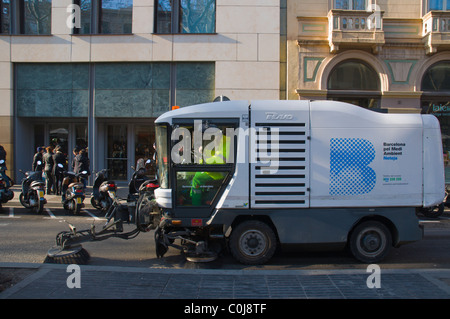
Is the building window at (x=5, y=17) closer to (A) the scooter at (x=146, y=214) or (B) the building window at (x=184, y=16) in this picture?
(B) the building window at (x=184, y=16)

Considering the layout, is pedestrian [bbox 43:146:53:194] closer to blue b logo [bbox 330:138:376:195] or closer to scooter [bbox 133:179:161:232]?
scooter [bbox 133:179:161:232]

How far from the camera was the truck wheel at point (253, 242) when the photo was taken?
551 centimetres

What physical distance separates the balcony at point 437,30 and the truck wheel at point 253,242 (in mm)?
12587

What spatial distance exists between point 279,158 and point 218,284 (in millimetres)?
2019

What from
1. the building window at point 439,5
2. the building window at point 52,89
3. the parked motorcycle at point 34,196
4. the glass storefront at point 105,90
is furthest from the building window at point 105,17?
the building window at point 439,5

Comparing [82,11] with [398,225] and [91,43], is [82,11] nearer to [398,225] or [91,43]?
[91,43]

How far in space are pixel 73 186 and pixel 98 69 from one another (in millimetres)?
6623

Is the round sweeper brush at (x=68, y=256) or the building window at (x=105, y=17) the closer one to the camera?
the round sweeper brush at (x=68, y=256)

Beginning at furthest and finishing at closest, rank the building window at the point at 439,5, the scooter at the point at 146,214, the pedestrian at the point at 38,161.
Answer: the building window at the point at 439,5
the pedestrian at the point at 38,161
the scooter at the point at 146,214

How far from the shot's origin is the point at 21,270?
15.9ft

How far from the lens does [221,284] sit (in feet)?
14.7

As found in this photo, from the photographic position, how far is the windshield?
5535 mm

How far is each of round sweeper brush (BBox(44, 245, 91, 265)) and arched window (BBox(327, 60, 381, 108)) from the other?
38.9 ft
